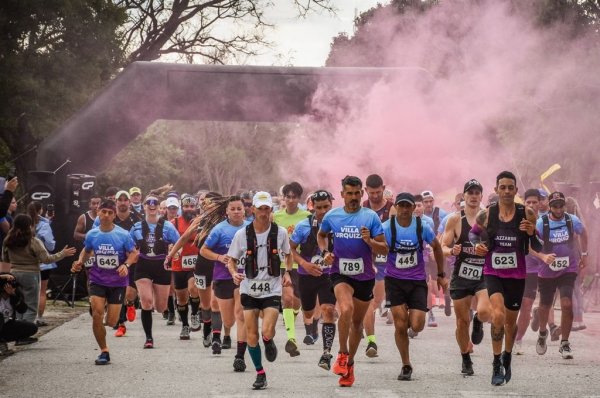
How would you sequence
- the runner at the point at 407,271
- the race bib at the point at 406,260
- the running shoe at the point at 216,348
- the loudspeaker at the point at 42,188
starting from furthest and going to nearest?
the loudspeaker at the point at 42,188, the running shoe at the point at 216,348, the race bib at the point at 406,260, the runner at the point at 407,271

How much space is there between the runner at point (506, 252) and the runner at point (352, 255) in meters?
1.02

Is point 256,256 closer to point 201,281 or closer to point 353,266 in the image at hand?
point 353,266

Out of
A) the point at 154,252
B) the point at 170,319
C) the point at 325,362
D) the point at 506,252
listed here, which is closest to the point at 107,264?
the point at 154,252

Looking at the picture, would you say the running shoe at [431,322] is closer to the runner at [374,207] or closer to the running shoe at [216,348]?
the runner at [374,207]

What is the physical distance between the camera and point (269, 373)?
11359 millimetres

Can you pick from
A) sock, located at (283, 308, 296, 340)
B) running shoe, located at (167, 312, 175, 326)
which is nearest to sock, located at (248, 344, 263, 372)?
sock, located at (283, 308, 296, 340)

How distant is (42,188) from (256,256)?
11.4 m

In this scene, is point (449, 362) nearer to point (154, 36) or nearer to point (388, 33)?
point (388, 33)

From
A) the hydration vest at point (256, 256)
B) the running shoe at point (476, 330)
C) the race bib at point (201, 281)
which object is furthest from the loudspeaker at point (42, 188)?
the running shoe at point (476, 330)

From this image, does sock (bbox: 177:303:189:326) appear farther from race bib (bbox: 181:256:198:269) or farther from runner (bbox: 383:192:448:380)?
runner (bbox: 383:192:448:380)

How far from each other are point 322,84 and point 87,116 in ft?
16.0

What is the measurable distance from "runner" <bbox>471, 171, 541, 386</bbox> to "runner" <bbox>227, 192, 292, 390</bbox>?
6.24 feet

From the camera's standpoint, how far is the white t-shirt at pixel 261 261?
1068 centimetres

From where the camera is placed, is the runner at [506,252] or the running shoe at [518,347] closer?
the runner at [506,252]
